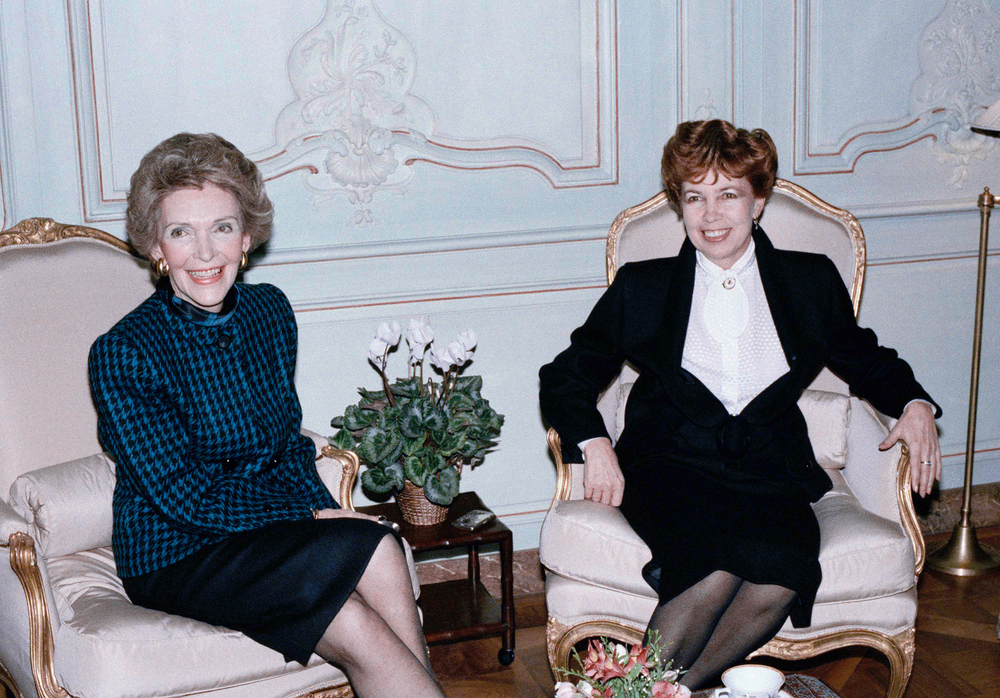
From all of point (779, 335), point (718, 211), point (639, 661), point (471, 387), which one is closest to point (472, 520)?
point (471, 387)

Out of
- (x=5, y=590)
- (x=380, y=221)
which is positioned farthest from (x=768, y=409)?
(x=5, y=590)

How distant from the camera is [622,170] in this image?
3346 millimetres

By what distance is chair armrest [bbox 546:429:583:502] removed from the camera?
105 inches

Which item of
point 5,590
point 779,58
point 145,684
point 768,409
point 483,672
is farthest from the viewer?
point 779,58

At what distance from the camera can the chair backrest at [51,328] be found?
2.57 metres

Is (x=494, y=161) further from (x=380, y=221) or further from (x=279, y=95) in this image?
(x=279, y=95)

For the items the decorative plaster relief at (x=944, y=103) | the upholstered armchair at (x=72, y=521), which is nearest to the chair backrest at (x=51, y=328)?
the upholstered armchair at (x=72, y=521)

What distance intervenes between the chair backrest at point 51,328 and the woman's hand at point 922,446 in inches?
78.1

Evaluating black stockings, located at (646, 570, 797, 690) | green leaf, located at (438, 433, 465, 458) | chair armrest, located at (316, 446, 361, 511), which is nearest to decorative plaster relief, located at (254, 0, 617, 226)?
green leaf, located at (438, 433, 465, 458)

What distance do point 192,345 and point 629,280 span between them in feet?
3.75

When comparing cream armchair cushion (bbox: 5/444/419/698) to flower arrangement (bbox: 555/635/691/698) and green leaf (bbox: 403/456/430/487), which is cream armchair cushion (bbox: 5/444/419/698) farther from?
flower arrangement (bbox: 555/635/691/698)

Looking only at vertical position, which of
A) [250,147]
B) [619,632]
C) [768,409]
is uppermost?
[250,147]

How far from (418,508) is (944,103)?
89.5 inches

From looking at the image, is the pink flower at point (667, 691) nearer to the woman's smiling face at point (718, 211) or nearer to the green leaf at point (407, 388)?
the woman's smiling face at point (718, 211)
